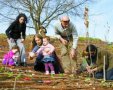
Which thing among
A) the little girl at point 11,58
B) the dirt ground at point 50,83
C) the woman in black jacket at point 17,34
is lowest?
the dirt ground at point 50,83

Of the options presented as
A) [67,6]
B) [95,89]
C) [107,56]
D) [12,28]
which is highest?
[67,6]

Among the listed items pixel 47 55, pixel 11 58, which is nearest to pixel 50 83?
pixel 47 55

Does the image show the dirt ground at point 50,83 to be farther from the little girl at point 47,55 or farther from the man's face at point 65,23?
the man's face at point 65,23

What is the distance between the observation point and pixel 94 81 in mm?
8641

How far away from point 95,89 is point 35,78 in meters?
1.49

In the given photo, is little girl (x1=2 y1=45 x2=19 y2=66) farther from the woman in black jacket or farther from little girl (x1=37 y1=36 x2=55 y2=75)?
little girl (x1=37 y1=36 x2=55 y2=75)

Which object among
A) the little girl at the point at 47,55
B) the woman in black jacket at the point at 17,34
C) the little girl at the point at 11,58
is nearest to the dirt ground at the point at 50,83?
the little girl at the point at 47,55

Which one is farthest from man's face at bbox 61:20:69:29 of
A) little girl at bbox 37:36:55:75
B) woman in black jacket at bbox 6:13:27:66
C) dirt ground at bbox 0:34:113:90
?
woman in black jacket at bbox 6:13:27:66

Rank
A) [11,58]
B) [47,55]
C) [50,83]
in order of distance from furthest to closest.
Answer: [11,58]
[47,55]
[50,83]

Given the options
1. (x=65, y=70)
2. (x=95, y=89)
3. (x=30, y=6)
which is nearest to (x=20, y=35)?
(x=65, y=70)

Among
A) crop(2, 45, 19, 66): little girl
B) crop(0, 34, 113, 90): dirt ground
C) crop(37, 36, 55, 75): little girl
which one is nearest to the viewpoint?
crop(0, 34, 113, 90): dirt ground

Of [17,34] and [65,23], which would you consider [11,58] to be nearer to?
[17,34]

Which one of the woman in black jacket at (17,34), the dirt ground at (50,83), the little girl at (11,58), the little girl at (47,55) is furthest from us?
the woman in black jacket at (17,34)

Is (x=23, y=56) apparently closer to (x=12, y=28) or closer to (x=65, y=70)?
(x=12, y=28)
